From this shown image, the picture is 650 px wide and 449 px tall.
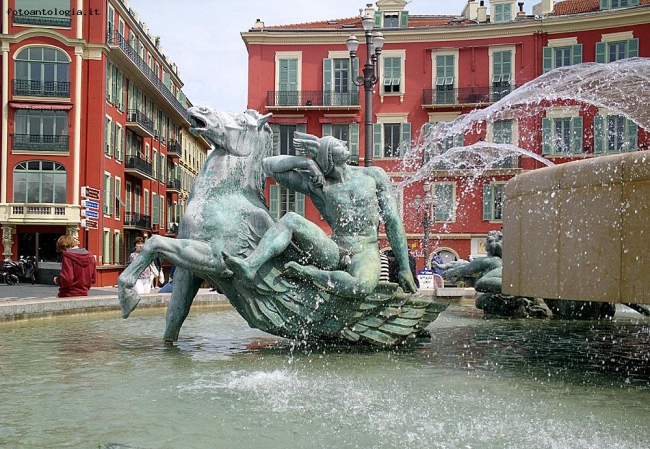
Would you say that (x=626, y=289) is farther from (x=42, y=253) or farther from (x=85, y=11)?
(x=85, y=11)

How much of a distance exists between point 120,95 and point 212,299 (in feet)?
123

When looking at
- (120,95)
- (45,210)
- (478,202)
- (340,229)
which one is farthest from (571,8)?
(340,229)

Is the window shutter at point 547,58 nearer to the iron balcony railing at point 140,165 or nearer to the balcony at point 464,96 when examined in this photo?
the balcony at point 464,96

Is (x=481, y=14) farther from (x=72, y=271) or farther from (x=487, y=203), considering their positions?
(x=72, y=271)

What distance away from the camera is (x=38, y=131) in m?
40.2

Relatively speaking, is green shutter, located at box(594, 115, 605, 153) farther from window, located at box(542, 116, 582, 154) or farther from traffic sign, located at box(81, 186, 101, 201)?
Result: traffic sign, located at box(81, 186, 101, 201)

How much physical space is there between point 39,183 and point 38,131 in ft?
9.08

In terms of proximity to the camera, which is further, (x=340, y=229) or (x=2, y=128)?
(x=2, y=128)

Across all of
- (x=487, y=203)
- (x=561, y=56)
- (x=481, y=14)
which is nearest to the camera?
(x=487, y=203)

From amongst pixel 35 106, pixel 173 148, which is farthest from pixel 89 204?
pixel 173 148

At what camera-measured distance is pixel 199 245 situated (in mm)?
5719

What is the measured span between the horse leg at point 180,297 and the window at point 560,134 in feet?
115

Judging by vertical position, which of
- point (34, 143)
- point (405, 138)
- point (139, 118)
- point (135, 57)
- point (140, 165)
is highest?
point (135, 57)

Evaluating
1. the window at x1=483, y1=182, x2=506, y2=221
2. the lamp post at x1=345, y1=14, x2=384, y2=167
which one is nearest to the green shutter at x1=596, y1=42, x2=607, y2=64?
the window at x1=483, y1=182, x2=506, y2=221
